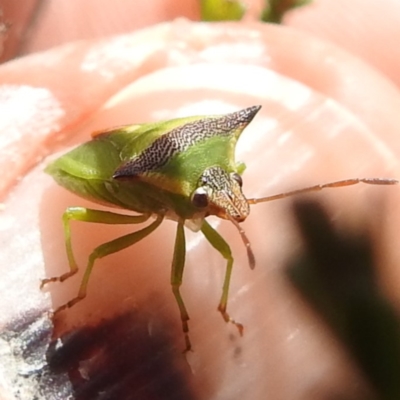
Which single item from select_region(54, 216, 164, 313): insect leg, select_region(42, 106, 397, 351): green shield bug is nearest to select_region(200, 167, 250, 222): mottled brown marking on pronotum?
select_region(42, 106, 397, 351): green shield bug

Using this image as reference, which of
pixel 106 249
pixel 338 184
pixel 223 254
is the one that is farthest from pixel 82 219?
pixel 338 184

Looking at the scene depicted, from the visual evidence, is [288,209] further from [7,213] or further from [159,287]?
[7,213]

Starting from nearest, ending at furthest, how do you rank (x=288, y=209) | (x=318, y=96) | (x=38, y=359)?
(x=38, y=359) → (x=288, y=209) → (x=318, y=96)

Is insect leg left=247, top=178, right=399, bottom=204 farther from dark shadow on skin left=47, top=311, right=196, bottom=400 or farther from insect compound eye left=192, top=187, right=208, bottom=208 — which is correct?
dark shadow on skin left=47, top=311, right=196, bottom=400

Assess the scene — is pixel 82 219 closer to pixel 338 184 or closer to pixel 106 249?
pixel 106 249

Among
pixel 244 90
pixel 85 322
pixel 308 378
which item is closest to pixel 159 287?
pixel 85 322

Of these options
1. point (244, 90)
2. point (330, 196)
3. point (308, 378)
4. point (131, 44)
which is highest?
point (131, 44)
